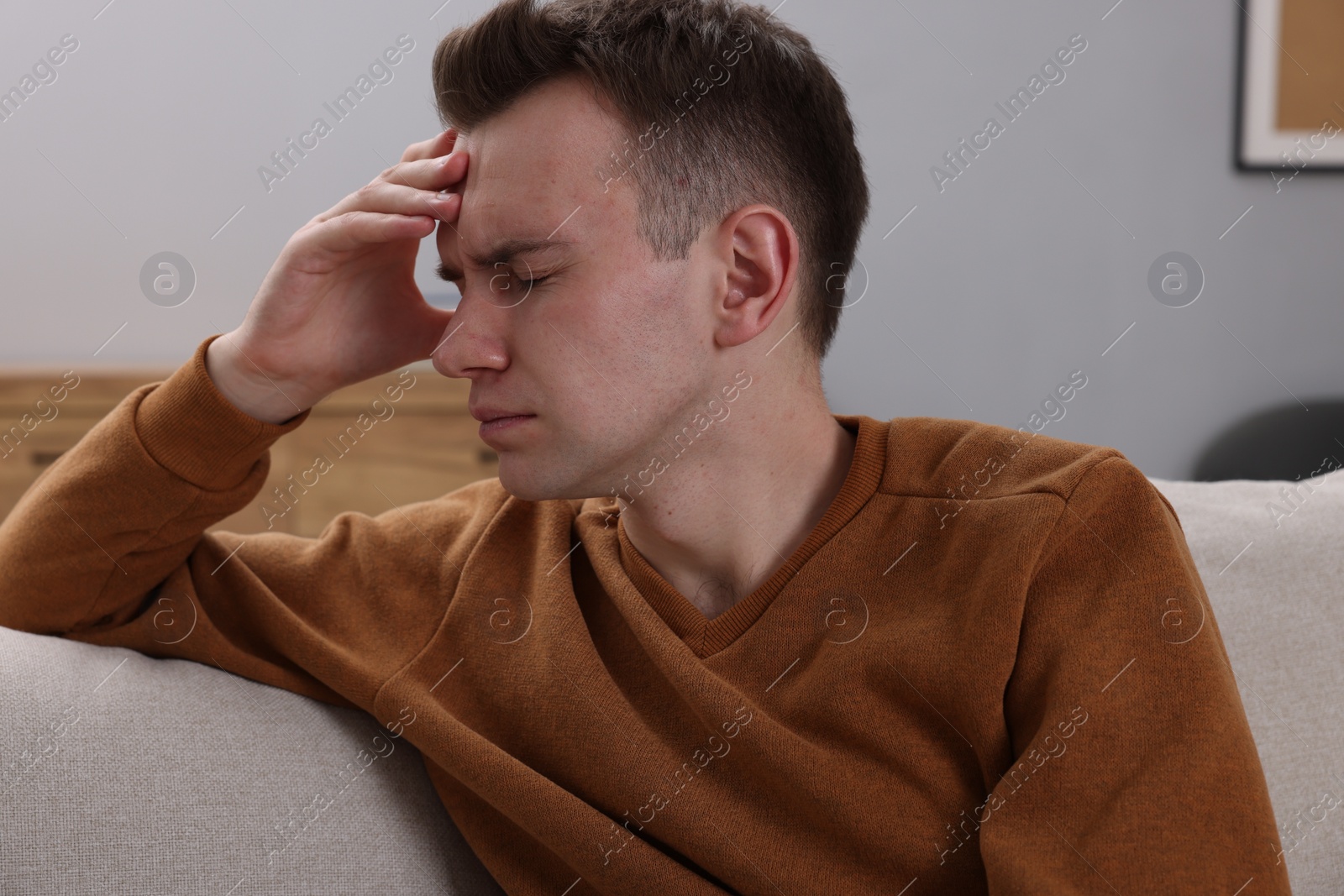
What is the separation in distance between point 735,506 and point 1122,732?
0.40m

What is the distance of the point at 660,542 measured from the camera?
1090mm

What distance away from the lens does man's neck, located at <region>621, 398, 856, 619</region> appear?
1.06 meters

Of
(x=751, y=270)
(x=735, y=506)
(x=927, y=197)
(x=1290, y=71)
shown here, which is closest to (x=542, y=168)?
(x=751, y=270)

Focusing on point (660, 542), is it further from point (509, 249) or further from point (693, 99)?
point (693, 99)

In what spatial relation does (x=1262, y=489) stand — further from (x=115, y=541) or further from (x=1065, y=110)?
(x=1065, y=110)

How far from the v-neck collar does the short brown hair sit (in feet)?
0.51

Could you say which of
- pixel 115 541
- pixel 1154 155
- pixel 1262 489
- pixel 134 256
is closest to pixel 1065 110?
pixel 1154 155

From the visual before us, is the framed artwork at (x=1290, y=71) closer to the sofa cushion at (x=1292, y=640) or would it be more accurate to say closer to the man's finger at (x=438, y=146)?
the sofa cushion at (x=1292, y=640)

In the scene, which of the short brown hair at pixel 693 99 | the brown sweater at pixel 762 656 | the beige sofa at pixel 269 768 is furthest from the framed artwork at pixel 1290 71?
the brown sweater at pixel 762 656

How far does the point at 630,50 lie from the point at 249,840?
79 centimetres

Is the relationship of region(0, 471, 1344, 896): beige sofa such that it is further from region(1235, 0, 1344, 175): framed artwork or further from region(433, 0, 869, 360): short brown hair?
region(1235, 0, 1344, 175): framed artwork

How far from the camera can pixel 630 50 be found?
1027mm

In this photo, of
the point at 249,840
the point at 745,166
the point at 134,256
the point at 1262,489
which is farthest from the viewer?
the point at 134,256

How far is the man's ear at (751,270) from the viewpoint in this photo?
3.42ft
